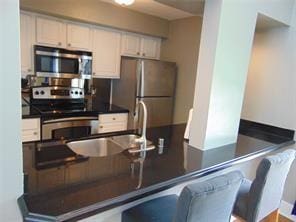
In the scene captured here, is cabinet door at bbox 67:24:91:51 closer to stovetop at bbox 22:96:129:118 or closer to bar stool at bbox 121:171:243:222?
stovetop at bbox 22:96:129:118

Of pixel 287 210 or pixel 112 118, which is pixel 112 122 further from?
pixel 287 210

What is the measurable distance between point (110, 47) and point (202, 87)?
2.21 m

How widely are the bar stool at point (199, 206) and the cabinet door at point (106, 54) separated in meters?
2.53

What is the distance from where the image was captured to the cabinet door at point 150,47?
3891 millimetres

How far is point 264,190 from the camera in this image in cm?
149

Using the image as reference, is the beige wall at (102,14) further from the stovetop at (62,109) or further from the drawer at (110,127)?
the drawer at (110,127)

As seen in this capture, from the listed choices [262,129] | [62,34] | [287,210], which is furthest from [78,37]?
[287,210]

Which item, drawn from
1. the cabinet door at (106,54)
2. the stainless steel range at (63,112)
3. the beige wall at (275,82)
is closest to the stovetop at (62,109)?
the stainless steel range at (63,112)

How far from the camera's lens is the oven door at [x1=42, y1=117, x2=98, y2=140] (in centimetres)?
279

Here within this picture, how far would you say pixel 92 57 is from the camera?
11.0 ft

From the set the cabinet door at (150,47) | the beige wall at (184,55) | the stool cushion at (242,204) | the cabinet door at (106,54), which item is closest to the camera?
the stool cushion at (242,204)

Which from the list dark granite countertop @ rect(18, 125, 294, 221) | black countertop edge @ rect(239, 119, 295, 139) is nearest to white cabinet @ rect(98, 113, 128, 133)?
dark granite countertop @ rect(18, 125, 294, 221)

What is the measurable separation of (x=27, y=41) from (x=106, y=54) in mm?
1077

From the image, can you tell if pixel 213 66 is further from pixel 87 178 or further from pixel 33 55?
pixel 33 55
